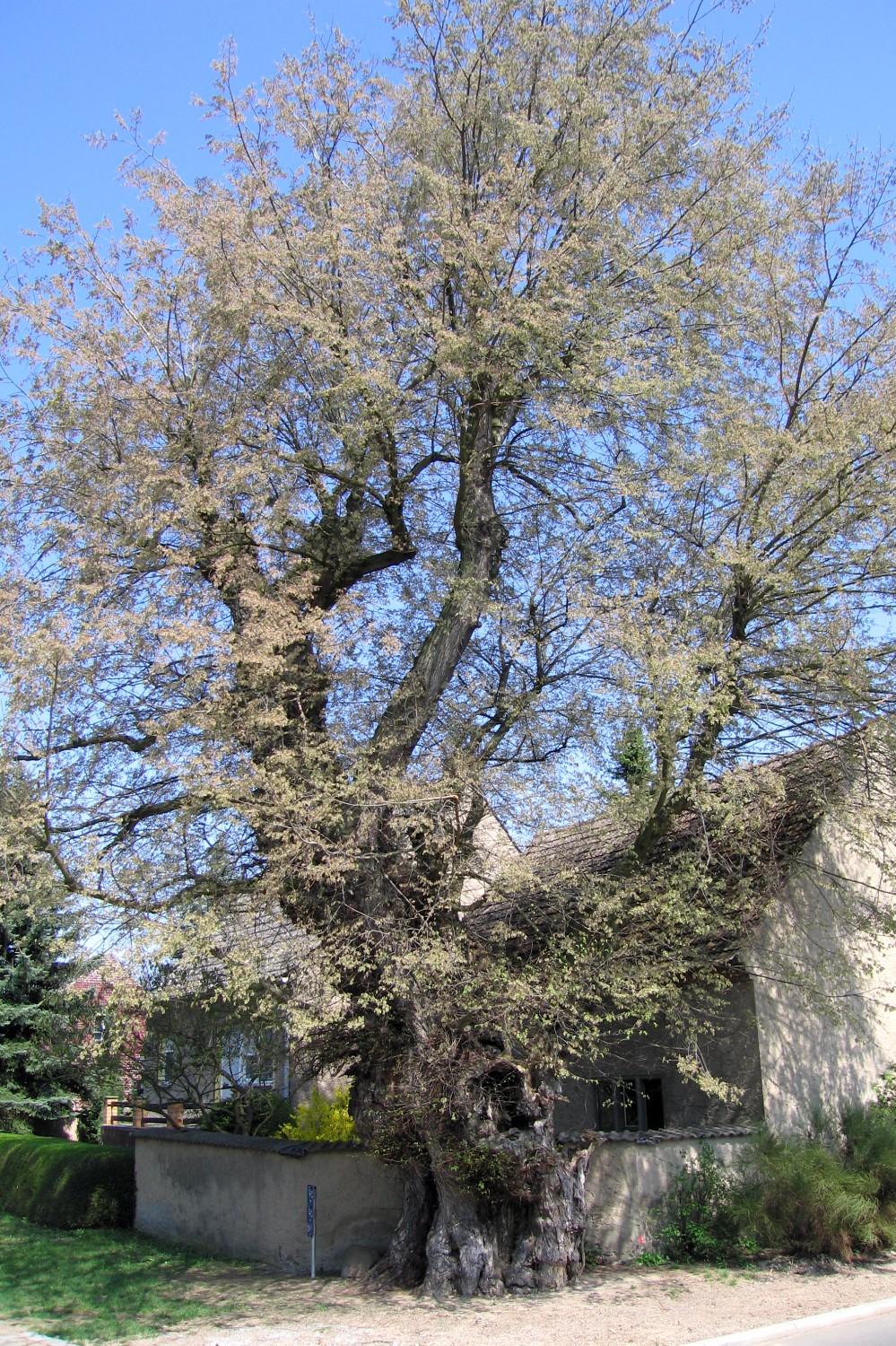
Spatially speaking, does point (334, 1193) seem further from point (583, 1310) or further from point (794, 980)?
point (794, 980)

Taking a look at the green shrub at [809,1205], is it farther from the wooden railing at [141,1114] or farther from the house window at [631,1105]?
the wooden railing at [141,1114]

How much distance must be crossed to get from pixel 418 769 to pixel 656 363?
5.44m

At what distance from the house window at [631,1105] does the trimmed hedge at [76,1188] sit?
285 inches

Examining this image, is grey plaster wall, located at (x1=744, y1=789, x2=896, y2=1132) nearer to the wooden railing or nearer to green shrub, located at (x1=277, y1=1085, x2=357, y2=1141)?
green shrub, located at (x1=277, y1=1085, x2=357, y2=1141)

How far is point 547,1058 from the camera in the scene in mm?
10227

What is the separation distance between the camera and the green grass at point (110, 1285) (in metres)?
9.67

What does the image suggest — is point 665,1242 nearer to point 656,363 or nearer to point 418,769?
point 418,769

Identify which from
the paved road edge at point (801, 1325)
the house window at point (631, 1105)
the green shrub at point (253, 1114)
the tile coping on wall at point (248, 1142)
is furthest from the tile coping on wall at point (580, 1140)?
the paved road edge at point (801, 1325)

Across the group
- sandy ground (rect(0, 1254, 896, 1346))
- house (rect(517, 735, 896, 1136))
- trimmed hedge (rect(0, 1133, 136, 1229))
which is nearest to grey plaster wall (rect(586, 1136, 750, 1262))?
sandy ground (rect(0, 1254, 896, 1346))

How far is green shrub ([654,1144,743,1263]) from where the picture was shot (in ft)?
36.8

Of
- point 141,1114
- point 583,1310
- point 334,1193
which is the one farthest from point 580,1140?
point 141,1114

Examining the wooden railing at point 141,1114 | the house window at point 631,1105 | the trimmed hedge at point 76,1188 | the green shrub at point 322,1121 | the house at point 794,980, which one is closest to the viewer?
the house at point 794,980

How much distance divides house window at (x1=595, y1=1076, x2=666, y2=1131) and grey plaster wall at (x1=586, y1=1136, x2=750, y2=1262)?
63.6 inches

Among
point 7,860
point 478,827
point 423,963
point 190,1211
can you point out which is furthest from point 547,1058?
point 190,1211
